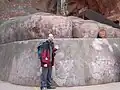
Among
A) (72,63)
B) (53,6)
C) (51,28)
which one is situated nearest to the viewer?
(72,63)

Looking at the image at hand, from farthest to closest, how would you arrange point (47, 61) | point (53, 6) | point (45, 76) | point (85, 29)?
1. point (53, 6)
2. point (85, 29)
3. point (45, 76)
4. point (47, 61)

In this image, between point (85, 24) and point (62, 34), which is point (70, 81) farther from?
point (85, 24)

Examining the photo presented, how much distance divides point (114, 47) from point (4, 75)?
423cm

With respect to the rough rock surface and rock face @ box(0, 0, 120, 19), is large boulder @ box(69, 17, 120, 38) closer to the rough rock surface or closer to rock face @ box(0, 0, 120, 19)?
the rough rock surface

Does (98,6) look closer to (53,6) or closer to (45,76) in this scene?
(53,6)

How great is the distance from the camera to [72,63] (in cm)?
1014

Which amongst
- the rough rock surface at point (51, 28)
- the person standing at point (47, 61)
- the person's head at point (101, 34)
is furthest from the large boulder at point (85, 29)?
the person standing at point (47, 61)

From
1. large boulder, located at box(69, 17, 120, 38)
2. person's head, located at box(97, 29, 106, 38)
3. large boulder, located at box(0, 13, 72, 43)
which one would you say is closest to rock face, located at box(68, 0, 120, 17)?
large boulder, located at box(69, 17, 120, 38)

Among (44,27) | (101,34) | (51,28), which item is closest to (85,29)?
(101,34)

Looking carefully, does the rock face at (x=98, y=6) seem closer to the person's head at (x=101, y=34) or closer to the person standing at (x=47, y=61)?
the person's head at (x=101, y=34)

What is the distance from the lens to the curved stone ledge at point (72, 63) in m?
9.98

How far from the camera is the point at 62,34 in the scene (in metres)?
11.1

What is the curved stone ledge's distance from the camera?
32.8ft

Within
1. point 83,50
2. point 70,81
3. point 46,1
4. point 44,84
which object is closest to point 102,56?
point 83,50
